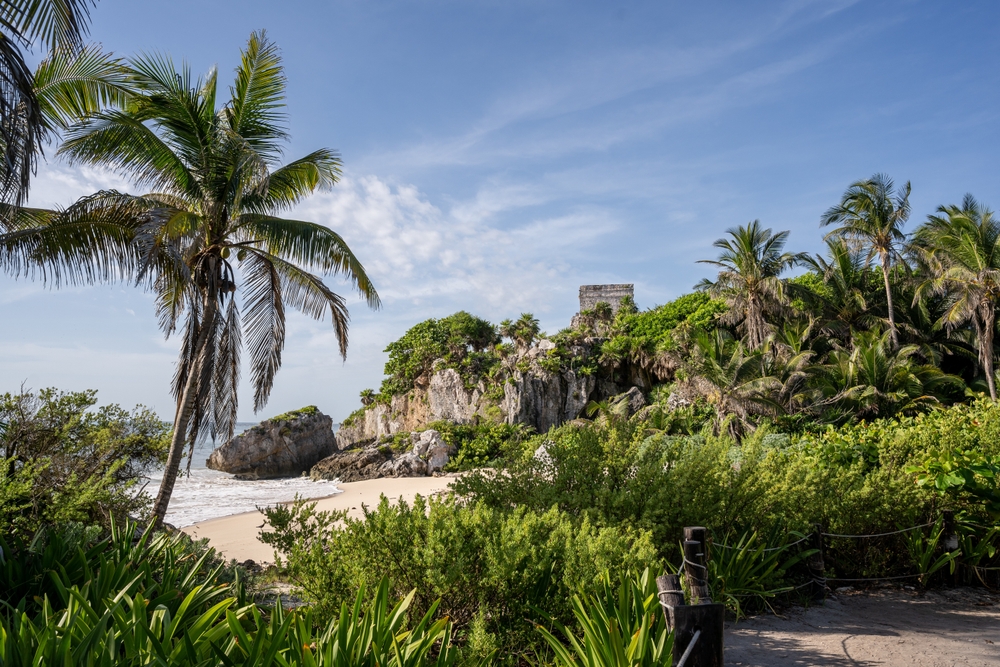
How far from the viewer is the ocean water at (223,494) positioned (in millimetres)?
17859

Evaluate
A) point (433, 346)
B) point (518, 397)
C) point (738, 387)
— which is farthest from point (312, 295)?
point (433, 346)

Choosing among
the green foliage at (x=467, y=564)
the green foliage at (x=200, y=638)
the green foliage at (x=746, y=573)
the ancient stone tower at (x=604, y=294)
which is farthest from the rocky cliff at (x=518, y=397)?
the green foliage at (x=200, y=638)

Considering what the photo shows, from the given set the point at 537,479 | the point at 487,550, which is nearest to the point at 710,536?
the point at 537,479

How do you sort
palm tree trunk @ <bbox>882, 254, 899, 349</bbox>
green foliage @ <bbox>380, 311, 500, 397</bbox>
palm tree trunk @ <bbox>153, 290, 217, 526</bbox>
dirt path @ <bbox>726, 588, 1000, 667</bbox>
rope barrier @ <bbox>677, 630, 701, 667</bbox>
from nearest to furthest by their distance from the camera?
rope barrier @ <bbox>677, 630, 701, 667</bbox>, dirt path @ <bbox>726, 588, 1000, 667</bbox>, palm tree trunk @ <bbox>153, 290, 217, 526</bbox>, palm tree trunk @ <bbox>882, 254, 899, 349</bbox>, green foliage @ <bbox>380, 311, 500, 397</bbox>

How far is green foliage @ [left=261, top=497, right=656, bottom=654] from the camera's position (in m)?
3.72

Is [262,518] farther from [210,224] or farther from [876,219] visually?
[876,219]

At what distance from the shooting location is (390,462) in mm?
26625

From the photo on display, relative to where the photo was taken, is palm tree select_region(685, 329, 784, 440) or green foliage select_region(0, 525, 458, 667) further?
palm tree select_region(685, 329, 784, 440)

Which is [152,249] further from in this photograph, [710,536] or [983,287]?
[983,287]

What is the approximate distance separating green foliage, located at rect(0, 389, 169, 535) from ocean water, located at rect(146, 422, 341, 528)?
676 centimetres

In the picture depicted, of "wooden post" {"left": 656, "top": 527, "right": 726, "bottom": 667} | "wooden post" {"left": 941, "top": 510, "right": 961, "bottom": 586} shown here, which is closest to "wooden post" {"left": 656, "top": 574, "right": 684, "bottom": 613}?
"wooden post" {"left": 656, "top": 527, "right": 726, "bottom": 667}

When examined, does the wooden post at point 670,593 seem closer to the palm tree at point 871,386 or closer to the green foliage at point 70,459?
the green foliage at point 70,459

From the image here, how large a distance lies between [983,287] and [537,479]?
24467 millimetres

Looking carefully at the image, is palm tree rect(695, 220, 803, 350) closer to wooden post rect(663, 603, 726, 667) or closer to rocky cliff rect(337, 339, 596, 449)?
rocky cliff rect(337, 339, 596, 449)
